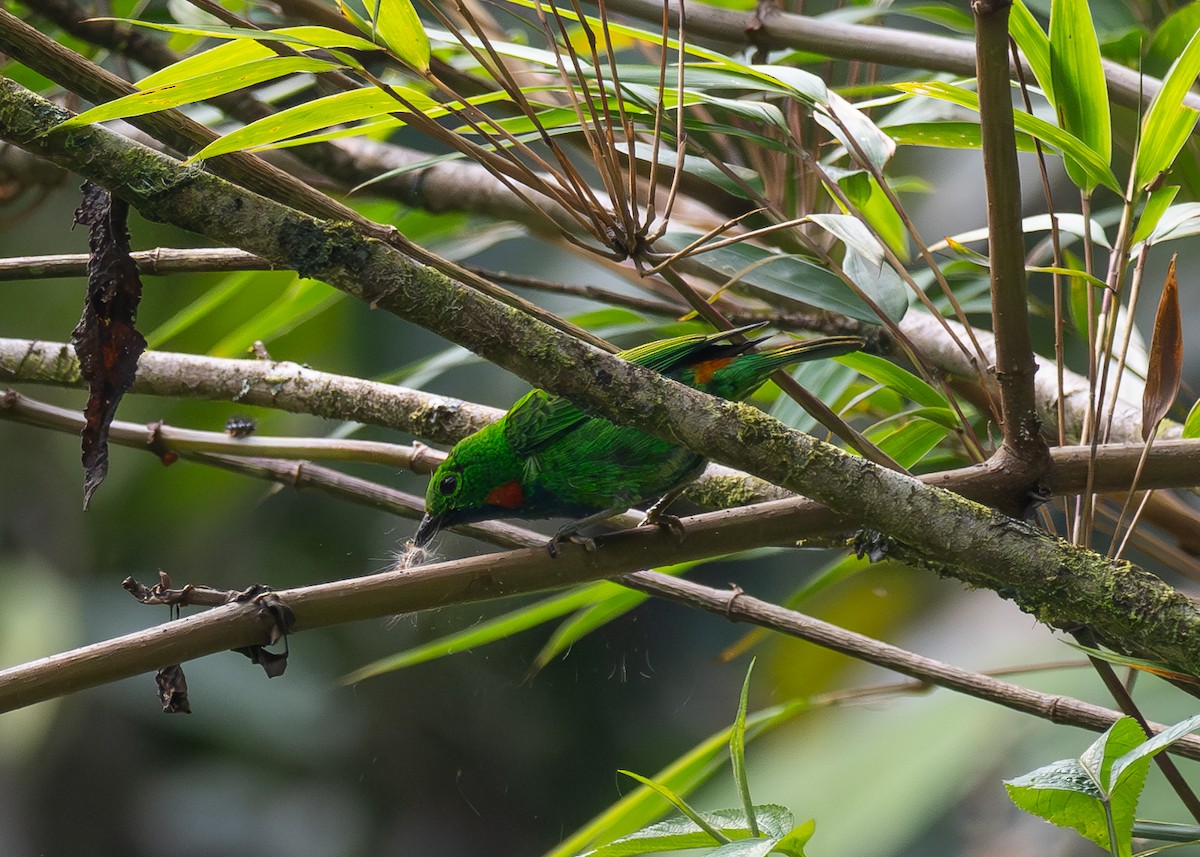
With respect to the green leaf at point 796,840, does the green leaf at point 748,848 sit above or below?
above

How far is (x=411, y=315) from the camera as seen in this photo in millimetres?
860

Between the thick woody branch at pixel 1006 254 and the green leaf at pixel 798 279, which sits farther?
the green leaf at pixel 798 279

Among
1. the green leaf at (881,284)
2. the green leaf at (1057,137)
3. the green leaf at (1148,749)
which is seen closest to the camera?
the green leaf at (1148,749)

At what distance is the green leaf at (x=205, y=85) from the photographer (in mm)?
879

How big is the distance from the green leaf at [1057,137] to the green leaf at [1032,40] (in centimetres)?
9

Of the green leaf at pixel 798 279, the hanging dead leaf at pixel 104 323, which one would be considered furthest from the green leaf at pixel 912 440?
the hanging dead leaf at pixel 104 323

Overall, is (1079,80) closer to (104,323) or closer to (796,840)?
(796,840)

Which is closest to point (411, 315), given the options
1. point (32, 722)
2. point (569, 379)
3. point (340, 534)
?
point (569, 379)

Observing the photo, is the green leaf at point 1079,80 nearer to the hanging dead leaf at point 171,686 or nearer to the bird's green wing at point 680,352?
the bird's green wing at point 680,352

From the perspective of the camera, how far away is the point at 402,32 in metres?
1.08

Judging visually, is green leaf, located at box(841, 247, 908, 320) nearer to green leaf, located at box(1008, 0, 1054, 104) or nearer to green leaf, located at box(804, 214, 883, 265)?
green leaf, located at box(804, 214, 883, 265)

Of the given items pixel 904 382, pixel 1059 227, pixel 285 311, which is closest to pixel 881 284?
pixel 904 382

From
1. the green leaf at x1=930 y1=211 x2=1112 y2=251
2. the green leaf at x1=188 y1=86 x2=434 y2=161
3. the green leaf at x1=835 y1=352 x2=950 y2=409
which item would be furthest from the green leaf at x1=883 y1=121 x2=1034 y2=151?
the green leaf at x1=188 y1=86 x2=434 y2=161

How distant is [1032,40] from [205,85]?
0.98 m
